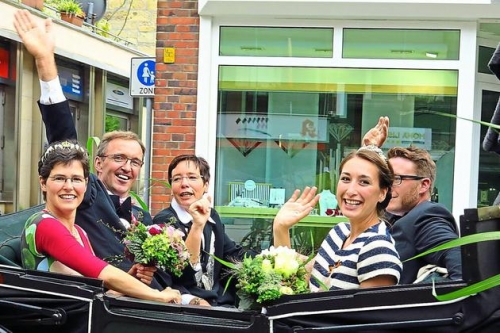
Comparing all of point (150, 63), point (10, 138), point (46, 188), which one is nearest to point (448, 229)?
point (46, 188)

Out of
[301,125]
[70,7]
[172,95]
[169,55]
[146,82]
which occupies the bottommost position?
[301,125]

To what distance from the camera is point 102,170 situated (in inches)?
160

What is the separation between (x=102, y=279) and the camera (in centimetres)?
281

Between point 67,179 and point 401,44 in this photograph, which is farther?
point 401,44

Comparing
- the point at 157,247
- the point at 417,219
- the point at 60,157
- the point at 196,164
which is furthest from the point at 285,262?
the point at 196,164

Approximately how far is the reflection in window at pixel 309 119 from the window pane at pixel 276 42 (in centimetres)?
17

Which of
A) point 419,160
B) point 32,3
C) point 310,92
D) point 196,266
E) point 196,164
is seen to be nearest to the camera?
point 196,266

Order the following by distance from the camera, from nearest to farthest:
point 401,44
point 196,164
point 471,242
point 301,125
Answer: point 471,242, point 196,164, point 401,44, point 301,125

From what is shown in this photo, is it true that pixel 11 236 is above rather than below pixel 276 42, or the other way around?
below

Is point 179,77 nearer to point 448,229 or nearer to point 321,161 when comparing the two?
point 321,161

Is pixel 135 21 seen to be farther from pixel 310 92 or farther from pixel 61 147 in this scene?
pixel 61 147

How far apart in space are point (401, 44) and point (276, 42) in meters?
1.23

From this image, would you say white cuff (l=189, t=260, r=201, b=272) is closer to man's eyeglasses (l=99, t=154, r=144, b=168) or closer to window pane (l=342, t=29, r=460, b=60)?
man's eyeglasses (l=99, t=154, r=144, b=168)

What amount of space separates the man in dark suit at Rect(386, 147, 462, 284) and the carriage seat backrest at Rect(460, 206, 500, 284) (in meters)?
0.61
